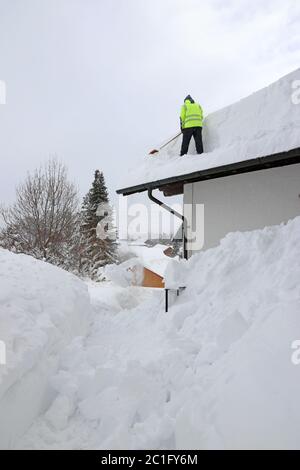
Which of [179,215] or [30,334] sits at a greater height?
[179,215]

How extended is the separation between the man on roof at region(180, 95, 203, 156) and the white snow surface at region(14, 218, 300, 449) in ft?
7.84

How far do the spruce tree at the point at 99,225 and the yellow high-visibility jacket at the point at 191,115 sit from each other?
18267mm

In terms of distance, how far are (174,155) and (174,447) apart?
18.9 feet

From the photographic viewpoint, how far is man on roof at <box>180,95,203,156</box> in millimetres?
6453

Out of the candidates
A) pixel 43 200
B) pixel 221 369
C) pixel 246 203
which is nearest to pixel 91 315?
pixel 246 203

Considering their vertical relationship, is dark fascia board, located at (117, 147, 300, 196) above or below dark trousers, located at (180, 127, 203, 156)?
below

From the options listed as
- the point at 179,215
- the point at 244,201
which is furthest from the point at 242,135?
the point at 179,215

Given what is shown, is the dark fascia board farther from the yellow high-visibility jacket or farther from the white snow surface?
the yellow high-visibility jacket

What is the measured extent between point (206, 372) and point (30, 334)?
89.1 inches

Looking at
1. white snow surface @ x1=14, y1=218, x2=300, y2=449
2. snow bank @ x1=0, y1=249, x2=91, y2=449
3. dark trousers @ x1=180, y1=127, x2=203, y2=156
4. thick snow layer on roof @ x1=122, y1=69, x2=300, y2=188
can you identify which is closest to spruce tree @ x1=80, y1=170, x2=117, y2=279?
snow bank @ x1=0, y1=249, x2=91, y2=449

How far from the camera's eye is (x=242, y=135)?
5.69 meters

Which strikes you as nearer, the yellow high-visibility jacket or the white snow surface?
the white snow surface

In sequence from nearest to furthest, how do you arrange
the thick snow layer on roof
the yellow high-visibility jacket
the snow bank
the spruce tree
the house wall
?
the snow bank
the thick snow layer on roof
the house wall
the yellow high-visibility jacket
the spruce tree

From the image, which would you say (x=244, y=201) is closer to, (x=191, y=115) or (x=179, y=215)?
(x=179, y=215)
